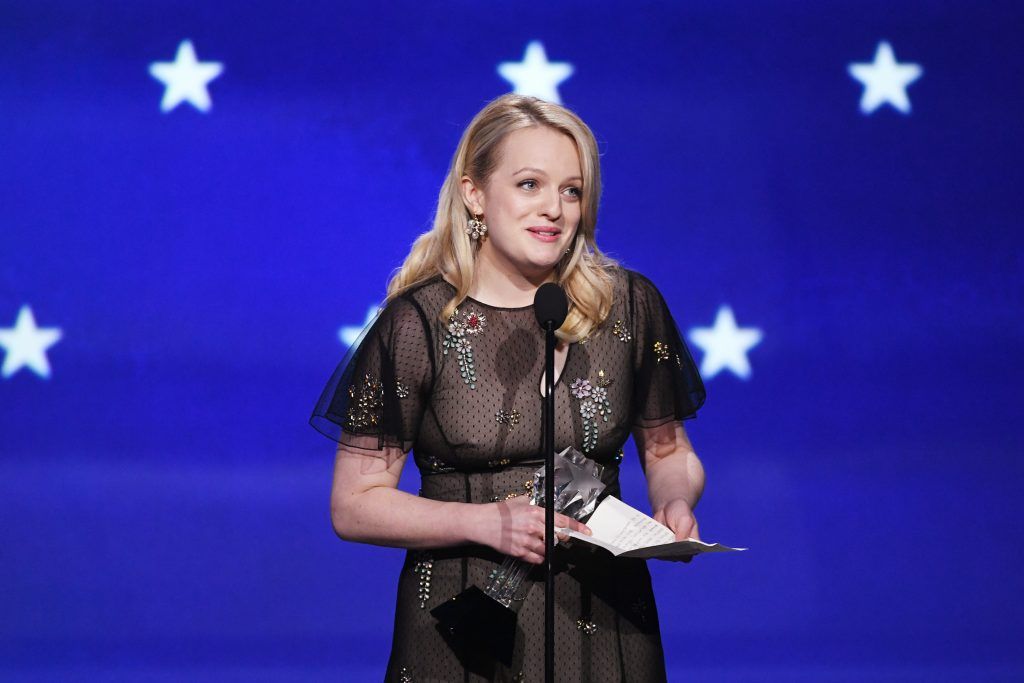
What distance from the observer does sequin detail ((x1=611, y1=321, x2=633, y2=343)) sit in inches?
79.0

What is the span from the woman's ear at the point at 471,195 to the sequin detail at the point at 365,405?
0.32 metres

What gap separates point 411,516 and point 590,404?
318mm

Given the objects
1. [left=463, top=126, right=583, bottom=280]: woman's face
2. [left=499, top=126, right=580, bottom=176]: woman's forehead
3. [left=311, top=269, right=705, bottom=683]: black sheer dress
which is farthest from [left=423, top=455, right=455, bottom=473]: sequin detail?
[left=499, top=126, right=580, bottom=176]: woman's forehead

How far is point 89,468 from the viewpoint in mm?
3434

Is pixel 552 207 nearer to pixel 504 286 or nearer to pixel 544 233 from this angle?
pixel 544 233

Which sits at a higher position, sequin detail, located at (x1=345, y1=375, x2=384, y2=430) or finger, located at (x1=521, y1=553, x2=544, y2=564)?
sequin detail, located at (x1=345, y1=375, x2=384, y2=430)

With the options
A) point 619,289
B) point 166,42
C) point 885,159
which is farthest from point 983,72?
point 166,42

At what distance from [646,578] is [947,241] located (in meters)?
1.99

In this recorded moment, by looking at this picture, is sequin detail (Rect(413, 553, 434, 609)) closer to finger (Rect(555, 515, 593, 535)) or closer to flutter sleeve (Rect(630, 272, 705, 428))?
finger (Rect(555, 515, 593, 535))

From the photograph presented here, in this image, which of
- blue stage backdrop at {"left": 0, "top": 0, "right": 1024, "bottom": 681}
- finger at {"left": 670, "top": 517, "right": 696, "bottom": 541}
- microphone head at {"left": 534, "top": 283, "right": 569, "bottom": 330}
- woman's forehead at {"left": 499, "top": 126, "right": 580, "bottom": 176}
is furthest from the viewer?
blue stage backdrop at {"left": 0, "top": 0, "right": 1024, "bottom": 681}

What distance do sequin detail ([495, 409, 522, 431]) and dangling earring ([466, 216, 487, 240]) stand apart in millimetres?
310

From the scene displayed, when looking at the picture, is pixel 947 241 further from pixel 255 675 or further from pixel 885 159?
pixel 255 675

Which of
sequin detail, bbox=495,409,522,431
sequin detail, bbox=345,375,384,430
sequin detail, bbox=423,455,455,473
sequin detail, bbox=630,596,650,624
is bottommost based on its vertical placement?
sequin detail, bbox=630,596,650,624

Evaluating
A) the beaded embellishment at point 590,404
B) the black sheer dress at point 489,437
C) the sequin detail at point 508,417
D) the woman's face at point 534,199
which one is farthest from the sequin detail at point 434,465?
the woman's face at point 534,199
